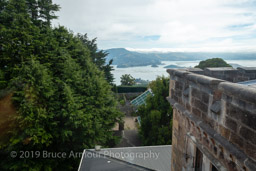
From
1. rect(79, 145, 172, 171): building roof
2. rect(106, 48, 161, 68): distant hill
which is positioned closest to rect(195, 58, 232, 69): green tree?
rect(79, 145, 172, 171): building roof

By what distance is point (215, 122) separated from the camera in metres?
2.55

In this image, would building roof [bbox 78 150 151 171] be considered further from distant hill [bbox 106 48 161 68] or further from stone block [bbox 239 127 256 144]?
distant hill [bbox 106 48 161 68]

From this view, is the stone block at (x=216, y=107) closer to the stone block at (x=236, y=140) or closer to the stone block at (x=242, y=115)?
the stone block at (x=242, y=115)

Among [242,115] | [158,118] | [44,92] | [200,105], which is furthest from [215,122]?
[158,118]

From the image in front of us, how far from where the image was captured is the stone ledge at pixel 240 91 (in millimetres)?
1776

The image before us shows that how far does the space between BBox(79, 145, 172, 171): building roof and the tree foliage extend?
95.0 inches

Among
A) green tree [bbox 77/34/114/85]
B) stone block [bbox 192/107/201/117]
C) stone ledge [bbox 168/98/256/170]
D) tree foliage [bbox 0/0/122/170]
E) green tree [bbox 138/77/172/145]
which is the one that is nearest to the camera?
stone ledge [bbox 168/98/256/170]

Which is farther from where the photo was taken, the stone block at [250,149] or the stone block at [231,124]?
the stone block at [231,124]

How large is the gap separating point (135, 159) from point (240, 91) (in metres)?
7.94

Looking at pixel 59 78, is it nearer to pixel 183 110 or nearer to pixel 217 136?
pixel 183 110

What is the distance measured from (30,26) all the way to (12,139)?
669 cm

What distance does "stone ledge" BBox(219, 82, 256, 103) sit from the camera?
1.78 meters

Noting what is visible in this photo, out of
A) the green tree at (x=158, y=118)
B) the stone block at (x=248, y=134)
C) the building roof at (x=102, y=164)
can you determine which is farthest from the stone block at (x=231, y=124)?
the green tree at (x=158, y=118)

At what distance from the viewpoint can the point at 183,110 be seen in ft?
12.1
